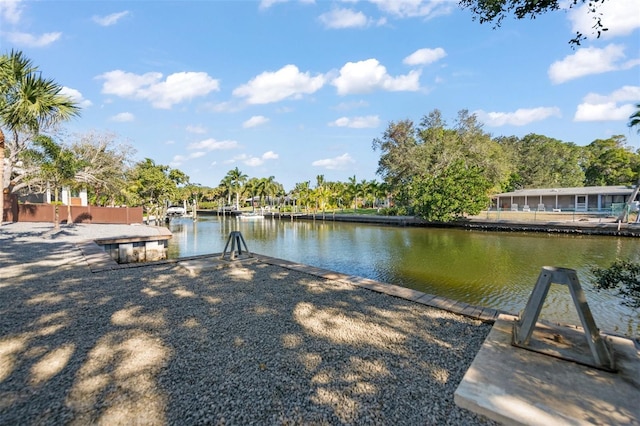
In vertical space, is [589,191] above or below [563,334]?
above

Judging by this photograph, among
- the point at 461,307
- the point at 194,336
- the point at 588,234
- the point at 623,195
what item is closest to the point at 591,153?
the point at 623,195

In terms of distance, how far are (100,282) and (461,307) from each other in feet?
21.0

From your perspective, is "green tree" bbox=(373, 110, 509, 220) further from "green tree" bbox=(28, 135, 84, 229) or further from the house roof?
"green tree" bbox=(28, 135, 84, 229)

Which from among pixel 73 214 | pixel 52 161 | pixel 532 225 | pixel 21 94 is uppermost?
pixel 21 94

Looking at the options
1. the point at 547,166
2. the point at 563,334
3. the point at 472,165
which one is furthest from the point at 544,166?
the point at 563,334

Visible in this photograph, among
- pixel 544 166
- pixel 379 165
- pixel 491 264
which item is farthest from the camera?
pixel 544 166

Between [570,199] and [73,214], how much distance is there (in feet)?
153

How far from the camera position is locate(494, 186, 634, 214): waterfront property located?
3056 centimetres

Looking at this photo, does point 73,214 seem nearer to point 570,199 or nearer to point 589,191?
Result: point 589,191

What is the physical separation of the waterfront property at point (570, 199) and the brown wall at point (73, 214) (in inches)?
1506

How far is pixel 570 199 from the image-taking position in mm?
34438

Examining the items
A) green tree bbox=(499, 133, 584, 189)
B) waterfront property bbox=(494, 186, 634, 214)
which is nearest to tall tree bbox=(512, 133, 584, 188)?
green tree bbox=(499, 133, 584, 189)

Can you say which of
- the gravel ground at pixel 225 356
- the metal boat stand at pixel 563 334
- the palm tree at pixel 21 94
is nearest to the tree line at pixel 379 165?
the palm tree at pixel 21 94

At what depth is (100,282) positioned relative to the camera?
5816 millimetres
